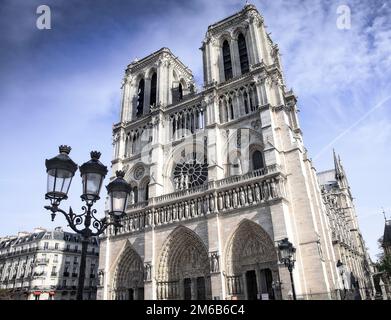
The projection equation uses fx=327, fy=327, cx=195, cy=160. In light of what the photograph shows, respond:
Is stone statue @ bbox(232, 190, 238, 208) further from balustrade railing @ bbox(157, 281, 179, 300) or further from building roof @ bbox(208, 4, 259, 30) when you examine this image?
building roof @ bbox(208, 4, 259, 30)

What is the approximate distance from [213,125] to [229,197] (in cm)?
571

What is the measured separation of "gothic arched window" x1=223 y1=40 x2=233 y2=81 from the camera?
2627cm

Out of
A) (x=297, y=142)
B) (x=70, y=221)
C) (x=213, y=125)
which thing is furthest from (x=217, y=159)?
(x=70, y=221)

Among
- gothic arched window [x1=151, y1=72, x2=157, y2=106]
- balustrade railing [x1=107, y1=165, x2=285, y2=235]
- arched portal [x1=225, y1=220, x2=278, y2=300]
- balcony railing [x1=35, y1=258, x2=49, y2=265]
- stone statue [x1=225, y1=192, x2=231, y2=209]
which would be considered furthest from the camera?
balcony railing [x1=35, y1=258, x2=49, y2=265]

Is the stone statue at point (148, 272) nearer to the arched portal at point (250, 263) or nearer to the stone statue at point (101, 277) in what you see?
the stone statue at point (101, 277)

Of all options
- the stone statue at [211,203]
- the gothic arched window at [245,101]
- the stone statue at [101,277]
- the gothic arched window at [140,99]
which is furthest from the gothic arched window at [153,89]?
the stone statue at [101,277]

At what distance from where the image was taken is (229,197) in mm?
20109

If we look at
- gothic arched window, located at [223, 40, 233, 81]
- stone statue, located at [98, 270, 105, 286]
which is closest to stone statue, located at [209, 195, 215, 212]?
stone statue, located at [98, 270, 105, 286]

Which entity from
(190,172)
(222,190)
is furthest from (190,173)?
(222,190)

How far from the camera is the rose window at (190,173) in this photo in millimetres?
23438

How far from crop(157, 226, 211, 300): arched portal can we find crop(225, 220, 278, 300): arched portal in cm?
176

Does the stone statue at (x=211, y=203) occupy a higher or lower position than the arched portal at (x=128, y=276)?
higher

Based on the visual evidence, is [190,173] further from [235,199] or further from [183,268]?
[183,268]

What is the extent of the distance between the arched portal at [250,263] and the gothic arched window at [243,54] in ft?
41.4
